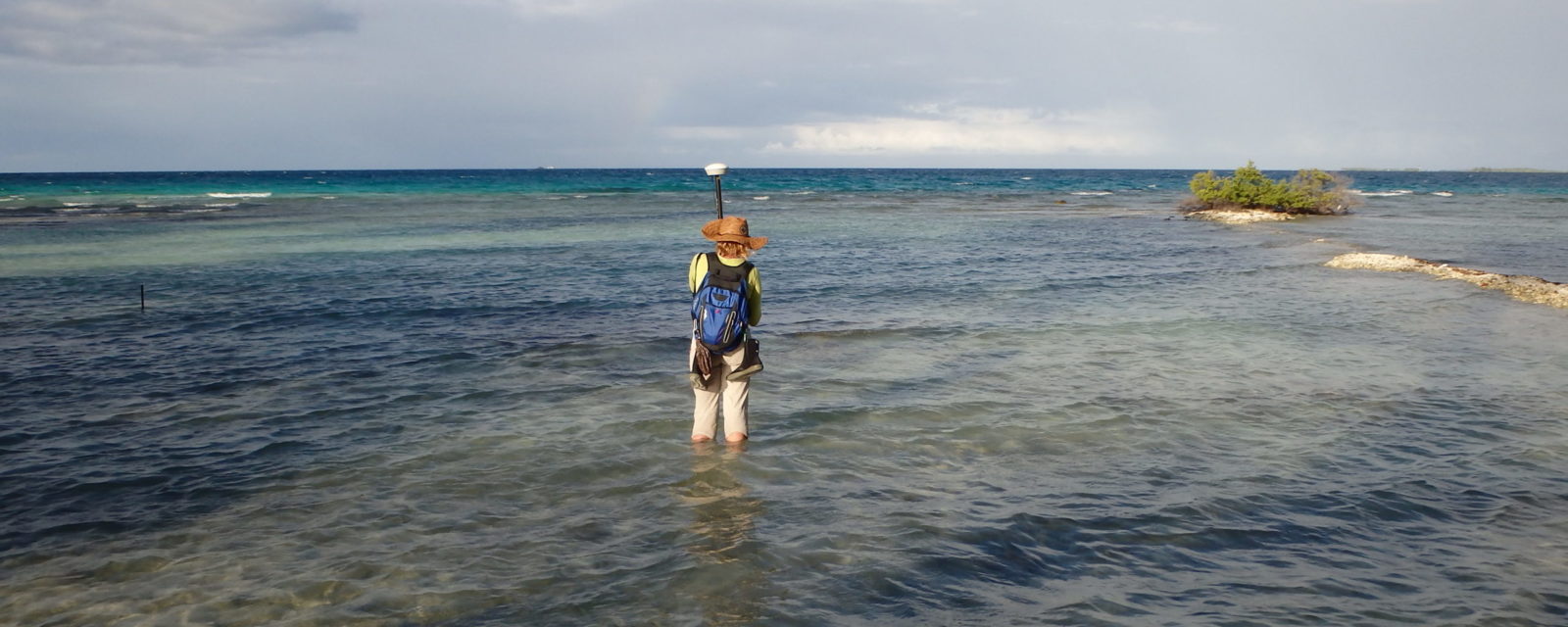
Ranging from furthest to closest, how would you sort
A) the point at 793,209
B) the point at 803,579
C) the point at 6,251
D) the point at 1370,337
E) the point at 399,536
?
the point at 793,209 → the point at 6,251 → the point at 1370,337 → the point at 399,536 → the point at 803,579

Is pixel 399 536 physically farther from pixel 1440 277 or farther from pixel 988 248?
pixel 988 248

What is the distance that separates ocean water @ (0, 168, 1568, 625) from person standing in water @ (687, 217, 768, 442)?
39cm

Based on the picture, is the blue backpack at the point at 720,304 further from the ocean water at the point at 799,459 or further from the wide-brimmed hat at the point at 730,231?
the ocean water at the point at 799,459

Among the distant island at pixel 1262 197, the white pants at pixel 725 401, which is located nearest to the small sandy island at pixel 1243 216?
the distant island at pixel 1262 197

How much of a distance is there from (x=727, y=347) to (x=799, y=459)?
1.28 metres

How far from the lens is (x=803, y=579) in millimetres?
6320

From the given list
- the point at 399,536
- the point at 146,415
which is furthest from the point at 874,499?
the point at 146,415

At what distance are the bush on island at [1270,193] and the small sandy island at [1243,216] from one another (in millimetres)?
476

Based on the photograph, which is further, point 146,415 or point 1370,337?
point 1370,337

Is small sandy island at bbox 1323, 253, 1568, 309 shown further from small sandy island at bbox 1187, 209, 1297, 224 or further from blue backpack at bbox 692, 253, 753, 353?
small sandy island at bbox 1187, 209, 1297, 224

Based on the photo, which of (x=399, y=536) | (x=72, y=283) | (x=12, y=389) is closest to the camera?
(x=399, y=536)

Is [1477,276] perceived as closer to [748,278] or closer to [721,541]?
[748,278]

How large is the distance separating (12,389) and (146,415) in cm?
240

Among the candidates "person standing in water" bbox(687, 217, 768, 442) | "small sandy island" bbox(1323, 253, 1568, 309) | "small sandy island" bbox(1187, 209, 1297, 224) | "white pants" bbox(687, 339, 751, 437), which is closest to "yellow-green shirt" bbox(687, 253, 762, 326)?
"person standing in water" bbox(687, 217, 768, 442)
